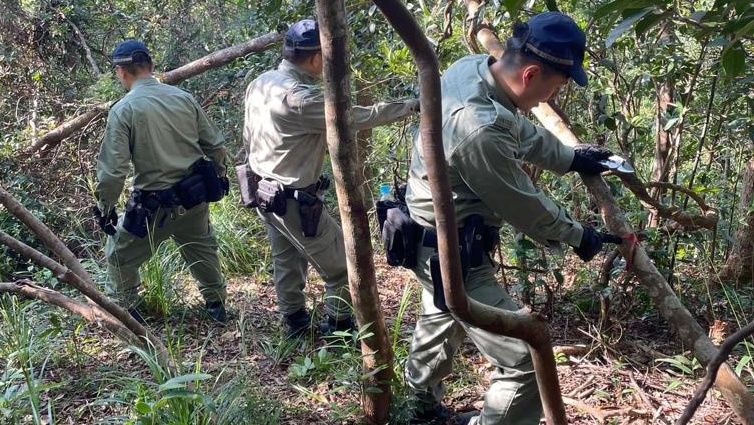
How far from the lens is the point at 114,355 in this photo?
4.12 m

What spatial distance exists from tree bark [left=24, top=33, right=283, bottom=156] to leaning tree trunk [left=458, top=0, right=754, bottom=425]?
4807 millimetres

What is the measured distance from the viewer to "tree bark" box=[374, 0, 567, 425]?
4.22ft

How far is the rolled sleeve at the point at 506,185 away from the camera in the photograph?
2.59m

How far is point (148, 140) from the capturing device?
4578 millimetres

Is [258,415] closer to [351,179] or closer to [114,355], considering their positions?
[351,179]

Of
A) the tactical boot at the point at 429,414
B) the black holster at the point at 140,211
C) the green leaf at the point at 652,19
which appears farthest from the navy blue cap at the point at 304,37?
the green leaf at the point at 652,19

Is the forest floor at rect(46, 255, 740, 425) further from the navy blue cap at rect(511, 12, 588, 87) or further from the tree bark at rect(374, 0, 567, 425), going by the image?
the tree bark at rect(374, 0, 567, 425)

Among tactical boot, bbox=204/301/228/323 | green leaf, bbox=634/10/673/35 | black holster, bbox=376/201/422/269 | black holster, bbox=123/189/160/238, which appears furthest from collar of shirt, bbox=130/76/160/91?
green leaf, bbox=634/10/673/35

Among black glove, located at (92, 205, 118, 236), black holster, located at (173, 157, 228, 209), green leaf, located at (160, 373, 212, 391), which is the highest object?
black holster, located at (173, 157, 228, 209)

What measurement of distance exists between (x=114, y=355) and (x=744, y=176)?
14.1ft

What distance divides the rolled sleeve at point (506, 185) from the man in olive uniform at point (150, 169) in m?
2.62

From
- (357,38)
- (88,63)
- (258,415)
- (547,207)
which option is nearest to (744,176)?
(547,207)

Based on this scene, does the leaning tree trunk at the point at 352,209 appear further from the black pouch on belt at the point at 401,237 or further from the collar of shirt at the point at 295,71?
the collar of shirt at the point at 295,71

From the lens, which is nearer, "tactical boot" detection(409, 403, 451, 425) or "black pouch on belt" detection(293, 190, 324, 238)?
"tactical boot" detection(409, 403, 451, 425)
